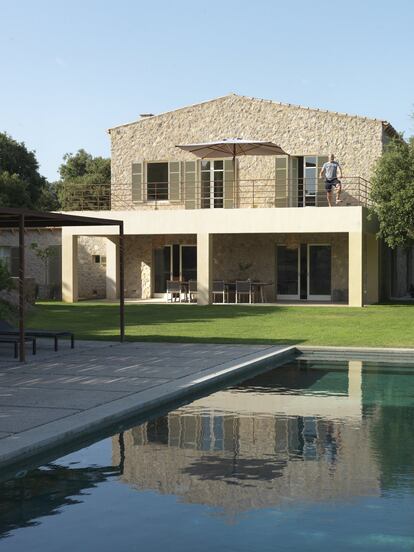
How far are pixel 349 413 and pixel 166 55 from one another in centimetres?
1082

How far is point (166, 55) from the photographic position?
17531mm

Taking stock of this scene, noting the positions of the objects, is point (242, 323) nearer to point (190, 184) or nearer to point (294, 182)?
point (294, 182)

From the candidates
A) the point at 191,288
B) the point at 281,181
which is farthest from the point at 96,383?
the point at 281,181

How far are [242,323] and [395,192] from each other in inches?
328

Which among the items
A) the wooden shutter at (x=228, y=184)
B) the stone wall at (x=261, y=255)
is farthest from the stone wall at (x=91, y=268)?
the wooden shutter at (x=228, y=184)

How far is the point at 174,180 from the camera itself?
3033 cm

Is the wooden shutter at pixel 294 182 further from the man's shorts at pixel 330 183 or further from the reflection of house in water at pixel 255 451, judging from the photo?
the reflection of house in water at pixel 255 451

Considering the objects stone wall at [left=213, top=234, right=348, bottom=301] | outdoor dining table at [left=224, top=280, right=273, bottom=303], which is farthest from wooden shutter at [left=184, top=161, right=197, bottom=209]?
outdoor dining table at [left=224, top=280, right=273, bottom=303]

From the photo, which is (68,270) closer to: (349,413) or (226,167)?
(226,167)

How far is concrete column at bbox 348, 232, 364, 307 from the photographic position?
2534cm

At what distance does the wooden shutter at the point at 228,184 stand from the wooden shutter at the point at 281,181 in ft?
5.35

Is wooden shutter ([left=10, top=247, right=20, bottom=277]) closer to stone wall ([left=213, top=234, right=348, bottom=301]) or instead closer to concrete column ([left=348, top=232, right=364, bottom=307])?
stone wall ([left=213, top=234, right=348, bottom=301])

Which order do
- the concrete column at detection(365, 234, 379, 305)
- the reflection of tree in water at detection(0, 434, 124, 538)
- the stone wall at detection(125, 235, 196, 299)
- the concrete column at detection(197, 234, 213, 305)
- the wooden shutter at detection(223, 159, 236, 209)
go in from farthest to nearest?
the stone wall at detection(125, 235, 196, 299)
the wooden shutter at detection(223, 159, 236, 209)
the concrete column at detection(365, 234, 379, 305)
the concrete column at detection(197, 234, 213, 305)
the reflection of tree in water at detection(0, 434, 124, 538)

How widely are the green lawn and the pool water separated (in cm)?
651
